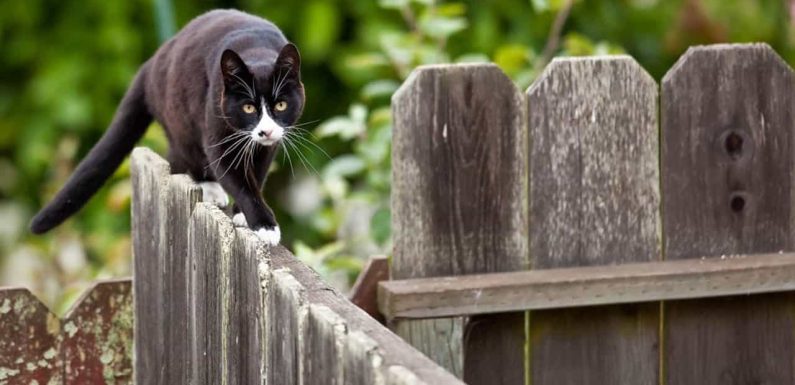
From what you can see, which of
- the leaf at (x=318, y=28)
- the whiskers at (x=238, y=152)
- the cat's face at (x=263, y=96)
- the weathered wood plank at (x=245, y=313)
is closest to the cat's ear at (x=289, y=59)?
the cat's face at (x=263, y=96)

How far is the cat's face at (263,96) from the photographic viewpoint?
2.97 meters

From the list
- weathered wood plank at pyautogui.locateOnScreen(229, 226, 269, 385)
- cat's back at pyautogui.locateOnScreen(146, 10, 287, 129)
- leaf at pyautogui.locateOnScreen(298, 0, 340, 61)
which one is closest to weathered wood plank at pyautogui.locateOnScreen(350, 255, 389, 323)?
cat's back at pyautogui.locateOnScreen(146, 10, 287, 129)

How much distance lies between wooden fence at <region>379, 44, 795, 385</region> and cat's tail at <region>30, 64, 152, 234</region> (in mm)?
1128

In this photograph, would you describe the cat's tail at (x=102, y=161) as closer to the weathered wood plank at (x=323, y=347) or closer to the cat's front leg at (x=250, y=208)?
the cat's front leg at (x=250, y=208)

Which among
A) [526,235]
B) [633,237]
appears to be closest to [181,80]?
[526,235]

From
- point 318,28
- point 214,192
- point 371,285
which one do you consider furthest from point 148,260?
point 318,28

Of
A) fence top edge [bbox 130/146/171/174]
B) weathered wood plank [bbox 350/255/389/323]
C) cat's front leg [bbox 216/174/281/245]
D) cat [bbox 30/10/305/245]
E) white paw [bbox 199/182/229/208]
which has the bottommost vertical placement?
weathered wood plank [bbox 350/255/389/323]

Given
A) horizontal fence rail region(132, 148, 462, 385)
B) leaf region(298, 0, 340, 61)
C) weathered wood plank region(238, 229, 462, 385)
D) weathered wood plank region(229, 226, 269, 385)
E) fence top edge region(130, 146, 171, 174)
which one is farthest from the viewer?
leaf region(298, 0, 340, 61)

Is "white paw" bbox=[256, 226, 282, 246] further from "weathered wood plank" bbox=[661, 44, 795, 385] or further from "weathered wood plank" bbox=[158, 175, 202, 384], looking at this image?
"weathered wood plank" bbox=[661, 44, 795, 385]

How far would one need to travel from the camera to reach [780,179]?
3.12 m

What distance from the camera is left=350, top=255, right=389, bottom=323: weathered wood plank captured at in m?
3.02

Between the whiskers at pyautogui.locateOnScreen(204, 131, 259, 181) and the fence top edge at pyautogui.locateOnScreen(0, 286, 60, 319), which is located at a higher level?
the whiskers at pyautogui.locateOnScreen(204, 131, 259, 181)

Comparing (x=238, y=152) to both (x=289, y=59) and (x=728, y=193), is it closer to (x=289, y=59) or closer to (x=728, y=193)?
(x=289, y=59)

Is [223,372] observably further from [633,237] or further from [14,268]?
[14,268]
